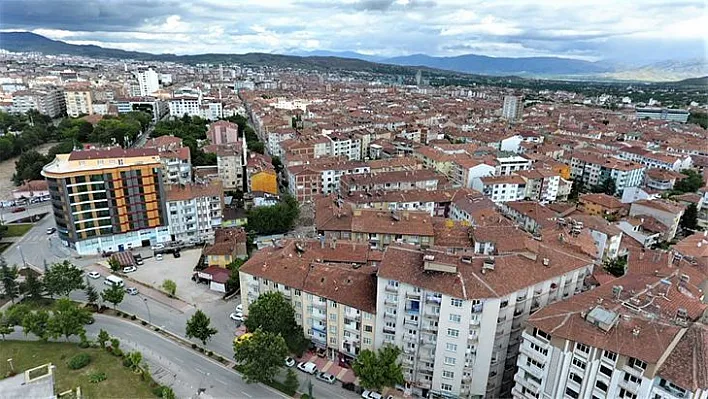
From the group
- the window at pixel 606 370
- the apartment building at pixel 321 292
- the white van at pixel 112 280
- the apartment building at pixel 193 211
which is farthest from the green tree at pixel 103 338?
the window at pixel 606 370

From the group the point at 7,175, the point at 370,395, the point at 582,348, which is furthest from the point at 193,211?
the point at 7,175

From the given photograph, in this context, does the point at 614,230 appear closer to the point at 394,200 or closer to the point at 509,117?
the point at 394,200

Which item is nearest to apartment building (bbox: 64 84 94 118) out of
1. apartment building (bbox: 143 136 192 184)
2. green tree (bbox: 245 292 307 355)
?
apartment building (bbox: 143 136 192 184)

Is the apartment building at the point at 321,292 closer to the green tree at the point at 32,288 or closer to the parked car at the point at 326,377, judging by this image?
the parked car at the point at 326,377

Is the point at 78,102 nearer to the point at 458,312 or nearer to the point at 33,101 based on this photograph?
the point at 33,101

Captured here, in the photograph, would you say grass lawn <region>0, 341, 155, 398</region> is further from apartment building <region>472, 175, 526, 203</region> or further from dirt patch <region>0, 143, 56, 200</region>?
apartment building <region>472, 175, 526, 203</region>

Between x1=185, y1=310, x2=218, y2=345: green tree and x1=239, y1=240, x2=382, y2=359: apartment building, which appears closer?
x1=239, y1=240, x2=382, y2=359: apartment building
